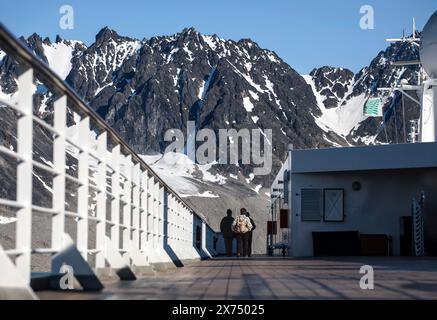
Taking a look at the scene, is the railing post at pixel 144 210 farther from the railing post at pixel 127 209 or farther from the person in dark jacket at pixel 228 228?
the person in dark jacket at pixel 228 228

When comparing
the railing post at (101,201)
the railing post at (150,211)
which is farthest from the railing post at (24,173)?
the railing post at (150,211)

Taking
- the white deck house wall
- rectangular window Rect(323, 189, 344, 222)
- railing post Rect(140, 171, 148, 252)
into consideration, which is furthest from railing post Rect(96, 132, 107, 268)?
rectangular window Rect(323, 189, 344, 222)

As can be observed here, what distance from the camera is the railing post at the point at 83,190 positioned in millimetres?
4824

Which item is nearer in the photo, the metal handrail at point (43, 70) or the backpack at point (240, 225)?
the metal handrail at point (43, 70)

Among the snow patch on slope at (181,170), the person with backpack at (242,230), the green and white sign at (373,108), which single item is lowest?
the person with backpack at (242,230)

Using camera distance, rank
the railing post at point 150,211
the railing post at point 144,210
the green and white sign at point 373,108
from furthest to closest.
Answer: the green and white sign at point 373,108
the railing post at point 150,211
the railing post at point 144,210

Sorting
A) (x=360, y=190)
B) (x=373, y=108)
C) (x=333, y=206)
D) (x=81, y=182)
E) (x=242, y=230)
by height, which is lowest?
(x=242, y=230)

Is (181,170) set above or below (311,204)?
above

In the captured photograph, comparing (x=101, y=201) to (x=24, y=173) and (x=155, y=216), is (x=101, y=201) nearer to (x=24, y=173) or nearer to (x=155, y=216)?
(x=24, y=173)

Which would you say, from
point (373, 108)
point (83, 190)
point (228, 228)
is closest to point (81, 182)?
point (83, 190)

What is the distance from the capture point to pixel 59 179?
424 cm

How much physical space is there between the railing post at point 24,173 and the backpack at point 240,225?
14.8m

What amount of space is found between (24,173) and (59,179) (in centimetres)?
78

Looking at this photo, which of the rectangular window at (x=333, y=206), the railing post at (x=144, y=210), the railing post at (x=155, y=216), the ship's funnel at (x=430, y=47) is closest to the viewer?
the railing post at (x=144, y=210)
